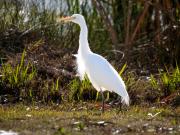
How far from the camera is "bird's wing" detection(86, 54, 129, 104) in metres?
9.61

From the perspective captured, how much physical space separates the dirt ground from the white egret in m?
0.35

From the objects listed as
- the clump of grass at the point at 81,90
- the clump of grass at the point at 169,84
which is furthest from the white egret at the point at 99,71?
the clump of grass at the point at 169,84

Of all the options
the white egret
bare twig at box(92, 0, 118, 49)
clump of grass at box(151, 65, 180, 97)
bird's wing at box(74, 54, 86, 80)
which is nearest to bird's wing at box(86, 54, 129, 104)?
the white egret

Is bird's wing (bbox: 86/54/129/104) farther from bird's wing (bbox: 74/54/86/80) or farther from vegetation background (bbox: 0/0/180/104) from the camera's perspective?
vegetation background (bbox: 0/0/180/104)

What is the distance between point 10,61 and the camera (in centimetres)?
1159

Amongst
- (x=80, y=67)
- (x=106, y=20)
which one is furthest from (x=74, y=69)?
(x=106, y=20)

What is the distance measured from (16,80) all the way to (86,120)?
2.90 meters

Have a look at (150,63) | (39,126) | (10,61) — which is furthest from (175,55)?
(39,126)

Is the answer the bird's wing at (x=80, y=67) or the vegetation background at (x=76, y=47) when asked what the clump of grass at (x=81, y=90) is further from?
the bird's wing at (x=80, y=67)

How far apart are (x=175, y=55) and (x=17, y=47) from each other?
3515 millimetres

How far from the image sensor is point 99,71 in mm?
10055

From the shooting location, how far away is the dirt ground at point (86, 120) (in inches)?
295

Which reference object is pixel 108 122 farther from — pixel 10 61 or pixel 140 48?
pixel 140 48

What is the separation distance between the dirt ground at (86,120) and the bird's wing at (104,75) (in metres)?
0.35
